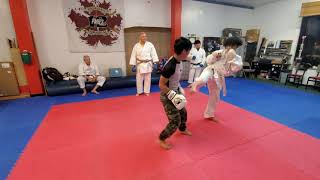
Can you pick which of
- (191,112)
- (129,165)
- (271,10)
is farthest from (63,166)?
(271,10)

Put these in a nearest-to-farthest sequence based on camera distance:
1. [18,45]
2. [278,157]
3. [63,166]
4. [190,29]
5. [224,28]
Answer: [63,166] < [278,157] < [18,45] < [190,29] < [224,28]

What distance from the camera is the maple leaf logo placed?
514 centimetres

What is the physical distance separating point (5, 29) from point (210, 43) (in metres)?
6.77

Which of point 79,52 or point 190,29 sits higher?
point 190,29

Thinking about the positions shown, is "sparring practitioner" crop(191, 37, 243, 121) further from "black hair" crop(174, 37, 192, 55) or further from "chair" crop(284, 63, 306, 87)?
"chair" crop(284, 63, 306, 87)

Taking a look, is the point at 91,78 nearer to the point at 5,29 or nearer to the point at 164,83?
the point at 5,29

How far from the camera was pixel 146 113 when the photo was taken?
11.1ft

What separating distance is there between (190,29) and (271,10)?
3.53m

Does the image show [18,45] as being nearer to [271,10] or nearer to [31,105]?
[31,105]

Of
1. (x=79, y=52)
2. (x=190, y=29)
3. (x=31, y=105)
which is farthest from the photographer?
(x=190, y=29)

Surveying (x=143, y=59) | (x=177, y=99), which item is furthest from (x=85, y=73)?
(x=177, y=99)

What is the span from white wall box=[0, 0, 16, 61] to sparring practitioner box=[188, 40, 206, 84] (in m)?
5.06

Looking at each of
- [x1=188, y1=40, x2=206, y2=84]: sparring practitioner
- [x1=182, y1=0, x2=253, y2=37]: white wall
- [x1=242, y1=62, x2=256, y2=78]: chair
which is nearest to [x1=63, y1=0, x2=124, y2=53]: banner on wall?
[x1=188, y1=40, x2=206, y2=84]: sparring practitioner

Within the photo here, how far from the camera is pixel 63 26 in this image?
5.04 m
